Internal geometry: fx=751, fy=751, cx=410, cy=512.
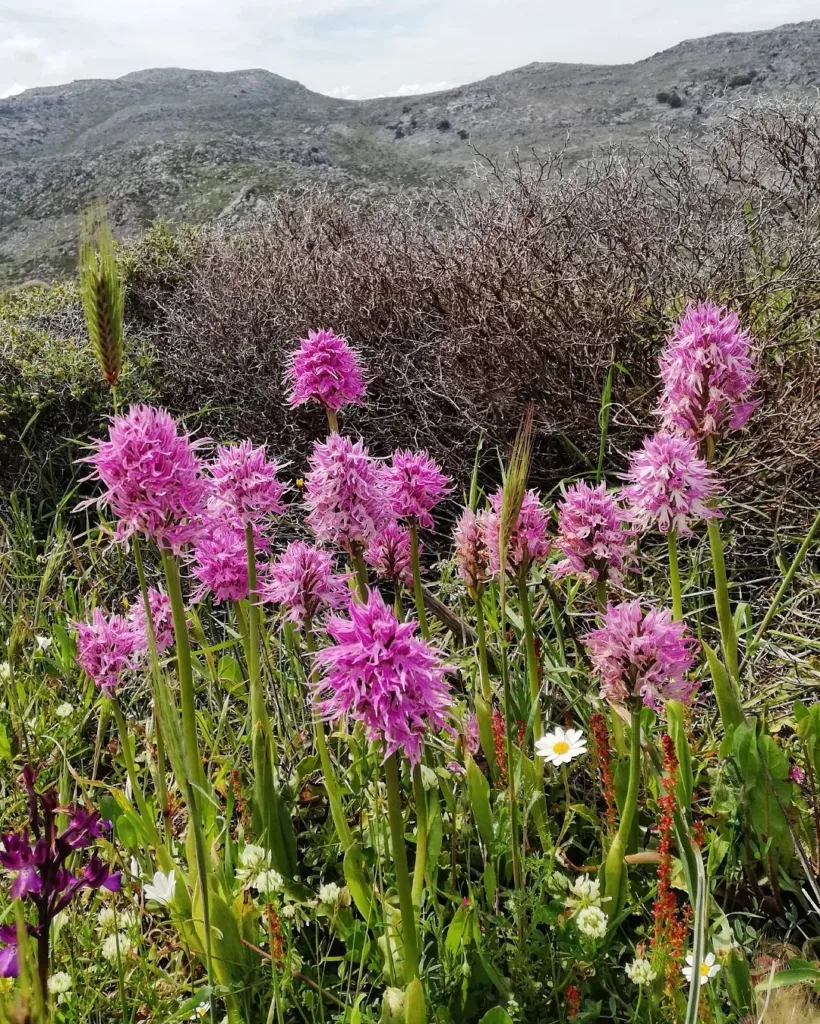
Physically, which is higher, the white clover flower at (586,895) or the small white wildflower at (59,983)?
the small white wildflower at (59,983)

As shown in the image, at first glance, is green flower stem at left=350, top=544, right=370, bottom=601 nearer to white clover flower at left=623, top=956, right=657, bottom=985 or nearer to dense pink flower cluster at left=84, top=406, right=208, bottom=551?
dense pink flower cluster at left=84, top=406, right=208, bottom=551

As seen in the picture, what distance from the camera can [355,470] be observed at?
1643 mm

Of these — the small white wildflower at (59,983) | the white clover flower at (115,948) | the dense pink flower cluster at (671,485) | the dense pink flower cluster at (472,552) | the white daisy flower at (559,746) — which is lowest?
the white clover flower at (115,948)

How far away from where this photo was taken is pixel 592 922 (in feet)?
4.57

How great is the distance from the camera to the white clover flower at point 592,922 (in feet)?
4.53

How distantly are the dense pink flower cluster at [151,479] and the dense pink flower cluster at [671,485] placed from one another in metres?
0.98

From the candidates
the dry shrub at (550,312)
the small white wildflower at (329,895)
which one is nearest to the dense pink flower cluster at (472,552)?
the small white wildflower at (329,895)

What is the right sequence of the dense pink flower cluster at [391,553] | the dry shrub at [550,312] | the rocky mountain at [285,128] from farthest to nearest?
the rocky mountain at [285,128], the dry shrub at [550,312], the dense pink flower cluster at [391,553]

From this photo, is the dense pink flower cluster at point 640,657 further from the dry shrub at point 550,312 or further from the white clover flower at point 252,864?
the dry shrub at point 550,312

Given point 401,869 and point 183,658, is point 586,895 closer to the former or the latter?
point 401,869

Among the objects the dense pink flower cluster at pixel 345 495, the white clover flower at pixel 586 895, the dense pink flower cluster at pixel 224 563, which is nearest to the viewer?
the white clover flower at pixel 586 895

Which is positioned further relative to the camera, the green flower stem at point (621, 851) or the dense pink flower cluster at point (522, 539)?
the dense pink flower cluster at point (522, 539)

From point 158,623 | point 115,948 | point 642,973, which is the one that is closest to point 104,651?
point 158,623

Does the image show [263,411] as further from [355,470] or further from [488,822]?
[488,822]
